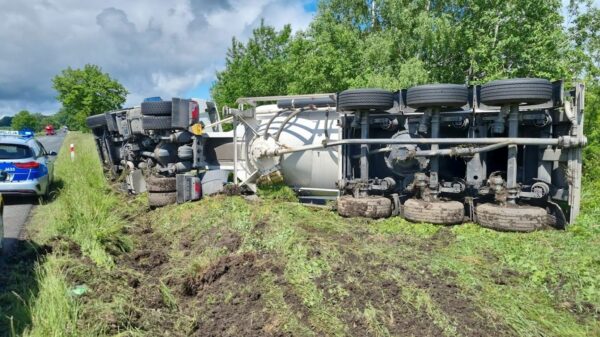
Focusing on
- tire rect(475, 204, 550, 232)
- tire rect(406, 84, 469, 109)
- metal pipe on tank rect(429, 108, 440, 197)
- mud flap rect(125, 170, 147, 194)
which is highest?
tire rect(406, 84, 469, 109)

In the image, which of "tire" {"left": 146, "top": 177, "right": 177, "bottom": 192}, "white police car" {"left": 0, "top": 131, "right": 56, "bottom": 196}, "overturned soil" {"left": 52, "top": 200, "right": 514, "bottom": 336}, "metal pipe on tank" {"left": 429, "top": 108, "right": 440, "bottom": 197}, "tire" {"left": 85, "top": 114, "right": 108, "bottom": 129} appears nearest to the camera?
"overturned soil" {"left": 52, "top": 200, "right": 514, "bottom": 336}

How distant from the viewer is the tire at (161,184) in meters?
7.89

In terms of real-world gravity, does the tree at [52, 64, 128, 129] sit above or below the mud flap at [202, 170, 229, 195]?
above

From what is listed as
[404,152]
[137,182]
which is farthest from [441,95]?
[137,182]

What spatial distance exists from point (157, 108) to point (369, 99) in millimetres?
4145

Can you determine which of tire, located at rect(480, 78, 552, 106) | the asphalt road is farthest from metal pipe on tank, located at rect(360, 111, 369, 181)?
the asphalt road

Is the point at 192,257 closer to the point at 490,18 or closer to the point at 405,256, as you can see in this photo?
the point at 405,256

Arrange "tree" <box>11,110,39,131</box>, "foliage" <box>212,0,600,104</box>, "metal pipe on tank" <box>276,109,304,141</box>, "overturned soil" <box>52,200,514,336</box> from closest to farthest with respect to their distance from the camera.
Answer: "overturned soil" <box>52,200,514,336</box>
"metal pipe on tank" <box>276,109,304,141</box>
"foliage" <box>212,0,600,104</box>
"tree" <box>11,110,39,131</box>

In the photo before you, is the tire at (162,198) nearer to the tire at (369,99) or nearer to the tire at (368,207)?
the tire at (368,207)

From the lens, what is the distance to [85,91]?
49906 mm

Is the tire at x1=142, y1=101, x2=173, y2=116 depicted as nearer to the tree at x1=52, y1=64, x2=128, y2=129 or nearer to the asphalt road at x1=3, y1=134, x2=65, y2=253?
the asphalt road at x1=3, y1=134, x2=65, y2=253

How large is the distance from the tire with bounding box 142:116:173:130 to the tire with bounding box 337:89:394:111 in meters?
3.65

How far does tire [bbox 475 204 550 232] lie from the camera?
5.16 metres

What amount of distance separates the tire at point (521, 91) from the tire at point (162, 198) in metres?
5.57
